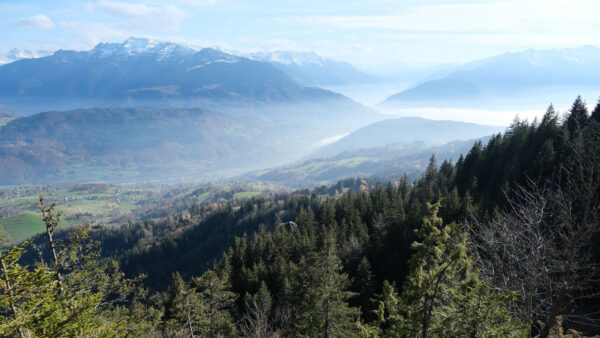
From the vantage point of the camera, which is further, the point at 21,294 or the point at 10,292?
the point at 10,292

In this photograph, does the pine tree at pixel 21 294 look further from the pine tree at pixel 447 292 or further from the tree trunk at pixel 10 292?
the pine tree at pixel 447 292


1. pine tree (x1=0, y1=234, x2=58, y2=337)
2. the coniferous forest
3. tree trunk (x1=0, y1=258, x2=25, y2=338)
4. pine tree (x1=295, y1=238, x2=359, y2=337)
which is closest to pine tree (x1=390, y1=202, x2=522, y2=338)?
the coniferous forest

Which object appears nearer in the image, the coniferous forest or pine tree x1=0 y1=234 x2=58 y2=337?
the coniferous forest

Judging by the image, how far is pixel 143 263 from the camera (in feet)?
438

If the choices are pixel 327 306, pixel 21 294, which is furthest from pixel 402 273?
pixel 21 294

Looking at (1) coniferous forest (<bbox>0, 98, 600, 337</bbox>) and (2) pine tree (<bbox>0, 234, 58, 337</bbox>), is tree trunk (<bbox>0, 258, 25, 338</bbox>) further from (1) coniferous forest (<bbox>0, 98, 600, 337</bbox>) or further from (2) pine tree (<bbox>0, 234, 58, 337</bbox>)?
(1) coniferous forest (<bbox>0, 98, 600, 337</bbox>)

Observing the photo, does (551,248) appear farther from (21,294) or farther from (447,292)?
(21,294)

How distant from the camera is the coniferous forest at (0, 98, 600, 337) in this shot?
10703mm

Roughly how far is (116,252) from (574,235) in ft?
612

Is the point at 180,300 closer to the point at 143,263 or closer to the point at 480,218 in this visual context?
the point at 480,218

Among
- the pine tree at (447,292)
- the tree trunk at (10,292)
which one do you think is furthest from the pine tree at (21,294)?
the pine tree at (447,292)

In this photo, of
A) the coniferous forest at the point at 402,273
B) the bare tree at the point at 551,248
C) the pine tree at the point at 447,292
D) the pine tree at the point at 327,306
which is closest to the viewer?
the pine tree at the point at 447,292

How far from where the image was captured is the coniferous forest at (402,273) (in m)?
10.7

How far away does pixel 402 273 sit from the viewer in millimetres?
45812
